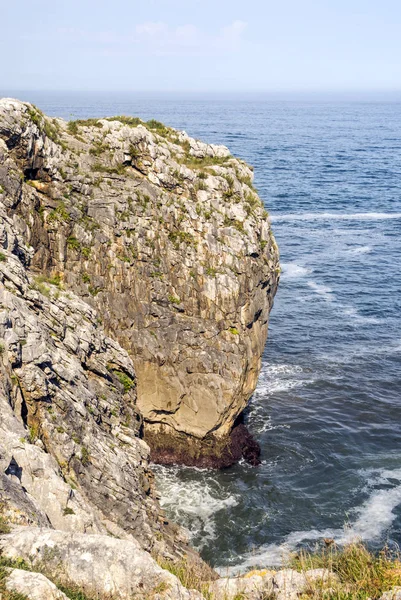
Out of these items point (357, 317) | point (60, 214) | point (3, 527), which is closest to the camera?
point (3, 527)

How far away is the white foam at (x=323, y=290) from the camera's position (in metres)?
61.4

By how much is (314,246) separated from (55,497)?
62.6 m

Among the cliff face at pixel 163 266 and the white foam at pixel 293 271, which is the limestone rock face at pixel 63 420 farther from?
the white foam at pixel 293 271

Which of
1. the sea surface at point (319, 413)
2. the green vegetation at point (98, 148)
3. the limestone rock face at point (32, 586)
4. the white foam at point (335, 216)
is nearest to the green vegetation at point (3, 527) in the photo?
the limestone rock face at point (32, 586)

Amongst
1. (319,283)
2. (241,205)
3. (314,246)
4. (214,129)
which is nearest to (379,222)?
(314,246)

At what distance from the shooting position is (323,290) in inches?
2486

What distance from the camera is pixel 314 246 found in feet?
248

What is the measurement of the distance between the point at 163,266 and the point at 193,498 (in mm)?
13202

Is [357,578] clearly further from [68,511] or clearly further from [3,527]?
[68,511]

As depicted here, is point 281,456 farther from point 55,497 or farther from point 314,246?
point 314,246

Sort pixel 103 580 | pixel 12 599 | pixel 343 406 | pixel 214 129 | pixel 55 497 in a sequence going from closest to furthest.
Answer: pixel 12 599 < pixel 103 580 < pixel 55 497 < pixel 343 406 < pixel 214 129

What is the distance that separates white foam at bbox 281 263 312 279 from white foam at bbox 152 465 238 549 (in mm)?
35580

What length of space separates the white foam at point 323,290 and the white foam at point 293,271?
89.4 inches

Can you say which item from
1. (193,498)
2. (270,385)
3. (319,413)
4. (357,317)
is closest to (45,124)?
(193,498)
